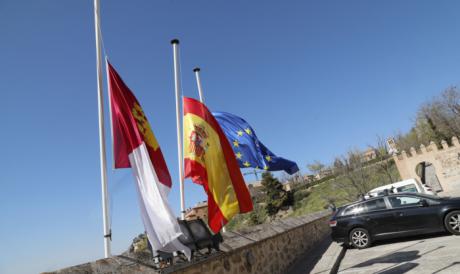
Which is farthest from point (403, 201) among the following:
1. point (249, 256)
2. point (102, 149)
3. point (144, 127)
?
point (102, 149)

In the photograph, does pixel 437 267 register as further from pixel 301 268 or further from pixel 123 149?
pixel 123 149

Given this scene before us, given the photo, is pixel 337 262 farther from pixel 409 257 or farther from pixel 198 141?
pixel 198 141

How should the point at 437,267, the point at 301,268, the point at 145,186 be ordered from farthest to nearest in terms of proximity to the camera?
the point at 301,268, the point at 437,267, the point at 145,186

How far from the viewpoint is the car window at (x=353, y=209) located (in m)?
12.0

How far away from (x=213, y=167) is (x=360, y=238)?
7.72 metres

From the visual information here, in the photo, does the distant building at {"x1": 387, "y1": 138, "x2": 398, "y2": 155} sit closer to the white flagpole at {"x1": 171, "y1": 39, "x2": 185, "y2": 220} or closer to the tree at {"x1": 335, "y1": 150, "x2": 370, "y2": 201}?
the tree at {"x1": 335, "y1": 150, "x2": 370, "y2": 201}

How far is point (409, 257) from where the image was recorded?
8.52m

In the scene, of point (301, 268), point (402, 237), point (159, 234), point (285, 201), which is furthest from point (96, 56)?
point (285, 201)

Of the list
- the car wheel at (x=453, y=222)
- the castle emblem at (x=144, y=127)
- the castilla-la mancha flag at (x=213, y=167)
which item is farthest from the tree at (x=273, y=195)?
the castle emblem at (x=144, y=127)

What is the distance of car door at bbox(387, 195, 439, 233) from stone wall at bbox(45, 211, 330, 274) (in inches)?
133

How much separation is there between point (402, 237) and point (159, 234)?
10.6m

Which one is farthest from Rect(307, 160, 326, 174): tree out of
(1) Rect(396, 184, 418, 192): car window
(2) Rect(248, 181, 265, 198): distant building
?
(1) Rect(396, 184, 418, 192): car window

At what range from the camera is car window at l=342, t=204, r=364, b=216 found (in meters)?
12.0

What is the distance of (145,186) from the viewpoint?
17.2 feet
